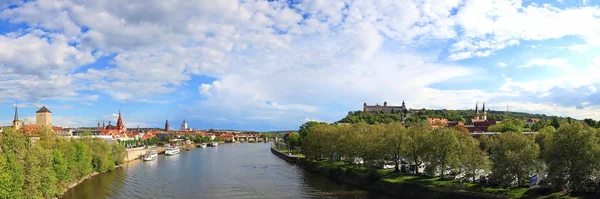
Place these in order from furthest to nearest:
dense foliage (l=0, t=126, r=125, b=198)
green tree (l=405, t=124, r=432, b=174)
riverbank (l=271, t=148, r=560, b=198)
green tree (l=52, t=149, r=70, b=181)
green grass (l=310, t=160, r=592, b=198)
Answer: green tree (l=405, t=124, r=432, b=174) < green tree (l=52, t=149, r=70, b=181) < riverbank (l=271, t=148, r=560, b=198) < green grass (l=310, t=160, r=592, b=198) < dense foliage (l=0, t=126, r=125, b=198)

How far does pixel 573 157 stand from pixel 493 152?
27.4 ft

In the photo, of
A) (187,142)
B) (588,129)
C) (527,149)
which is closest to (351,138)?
(527,149)

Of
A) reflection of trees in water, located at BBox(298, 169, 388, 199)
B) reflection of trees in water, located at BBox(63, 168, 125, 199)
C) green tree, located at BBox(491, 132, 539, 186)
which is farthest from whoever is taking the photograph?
reflection of trees in water, located at BBox(63, 168, 125, 199)

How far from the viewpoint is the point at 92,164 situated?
63.0 m

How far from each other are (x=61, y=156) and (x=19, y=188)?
13992mm

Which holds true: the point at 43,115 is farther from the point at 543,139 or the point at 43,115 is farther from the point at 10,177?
the point at 543,139

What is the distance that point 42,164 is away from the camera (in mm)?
37500

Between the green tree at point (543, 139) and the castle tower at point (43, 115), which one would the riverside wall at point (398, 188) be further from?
the castle tower at point (43, 115)

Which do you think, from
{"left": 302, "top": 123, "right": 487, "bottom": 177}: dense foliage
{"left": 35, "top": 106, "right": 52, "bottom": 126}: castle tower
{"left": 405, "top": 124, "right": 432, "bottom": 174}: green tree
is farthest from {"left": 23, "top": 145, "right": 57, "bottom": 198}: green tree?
{"left": 35, "top": 106, "right": 52, "bottom": 126}: castle tower

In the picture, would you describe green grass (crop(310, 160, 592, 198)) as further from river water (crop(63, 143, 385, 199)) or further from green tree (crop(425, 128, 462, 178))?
river water (crop(63, 143, 385, 199))

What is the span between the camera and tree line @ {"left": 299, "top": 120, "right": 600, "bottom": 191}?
32094 mm

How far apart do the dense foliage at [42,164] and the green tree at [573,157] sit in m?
37.8

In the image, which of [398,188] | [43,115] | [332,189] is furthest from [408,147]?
[43,115]

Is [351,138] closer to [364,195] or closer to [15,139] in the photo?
[364,195]
